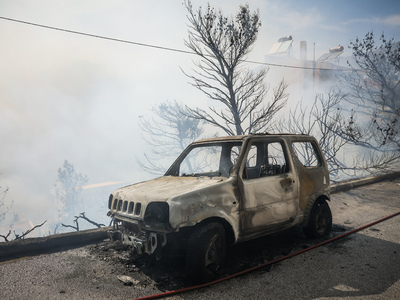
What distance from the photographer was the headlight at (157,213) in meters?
3.15

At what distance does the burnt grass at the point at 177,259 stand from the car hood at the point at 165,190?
67 centimetres

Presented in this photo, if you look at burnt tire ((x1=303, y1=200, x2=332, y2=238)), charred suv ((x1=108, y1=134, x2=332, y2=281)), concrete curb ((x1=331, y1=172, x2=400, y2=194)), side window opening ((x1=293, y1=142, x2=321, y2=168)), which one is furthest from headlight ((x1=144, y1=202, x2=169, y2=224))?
concrete curb ((x1=331, y1=172, x2=400, y2=194))

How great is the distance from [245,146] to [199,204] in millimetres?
1143

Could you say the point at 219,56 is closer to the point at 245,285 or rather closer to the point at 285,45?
the point at 245,285

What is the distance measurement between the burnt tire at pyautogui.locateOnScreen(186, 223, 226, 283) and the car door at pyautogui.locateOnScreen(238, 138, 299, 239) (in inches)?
17.5

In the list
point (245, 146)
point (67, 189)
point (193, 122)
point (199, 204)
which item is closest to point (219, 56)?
point (245, 146)

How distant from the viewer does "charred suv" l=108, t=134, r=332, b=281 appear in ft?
10.2

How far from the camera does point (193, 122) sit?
1226 inches

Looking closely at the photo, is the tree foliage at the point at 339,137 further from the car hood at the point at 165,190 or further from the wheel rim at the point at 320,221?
the car hood at the point at 165,190

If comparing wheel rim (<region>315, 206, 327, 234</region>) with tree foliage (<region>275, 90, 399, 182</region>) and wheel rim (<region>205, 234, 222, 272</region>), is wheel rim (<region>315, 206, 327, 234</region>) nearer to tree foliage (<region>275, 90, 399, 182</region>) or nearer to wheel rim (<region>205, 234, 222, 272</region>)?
wheel rim (<region>205, 234, 222, 272</region>)

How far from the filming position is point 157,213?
3.26m

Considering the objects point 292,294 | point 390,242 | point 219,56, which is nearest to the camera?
point 292,294

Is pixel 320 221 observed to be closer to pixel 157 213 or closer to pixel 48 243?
pixel 157 213

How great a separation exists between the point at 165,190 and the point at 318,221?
2863 mm
